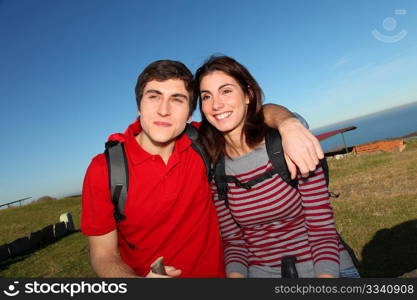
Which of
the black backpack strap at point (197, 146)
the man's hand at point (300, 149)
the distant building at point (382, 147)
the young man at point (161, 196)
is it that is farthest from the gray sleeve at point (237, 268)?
the distant building at point (382, 147)

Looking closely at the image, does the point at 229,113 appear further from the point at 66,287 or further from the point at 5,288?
the point at 5,288

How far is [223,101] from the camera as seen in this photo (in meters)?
3.23

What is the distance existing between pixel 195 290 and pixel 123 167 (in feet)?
4.23

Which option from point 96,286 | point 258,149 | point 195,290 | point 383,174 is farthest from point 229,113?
point 383,174

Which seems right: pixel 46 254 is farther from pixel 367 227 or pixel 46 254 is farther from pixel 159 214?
pixel 159 214

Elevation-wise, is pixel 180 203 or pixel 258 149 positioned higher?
pixel 258 149

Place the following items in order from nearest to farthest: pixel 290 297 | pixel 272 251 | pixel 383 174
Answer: pixel 290 297
pixel 272 251
pixel 383 174

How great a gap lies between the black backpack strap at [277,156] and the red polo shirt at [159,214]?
83 centimetres

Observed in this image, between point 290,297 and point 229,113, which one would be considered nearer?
point 290,297

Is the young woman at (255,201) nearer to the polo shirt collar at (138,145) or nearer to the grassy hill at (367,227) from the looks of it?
the polo shirt collar at (138,145)

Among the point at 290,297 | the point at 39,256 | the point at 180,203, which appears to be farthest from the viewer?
the point at 39,256

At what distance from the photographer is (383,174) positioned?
17688mm

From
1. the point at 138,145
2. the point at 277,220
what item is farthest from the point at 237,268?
the point at 138,145

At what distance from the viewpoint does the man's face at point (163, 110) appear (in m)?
3.21
